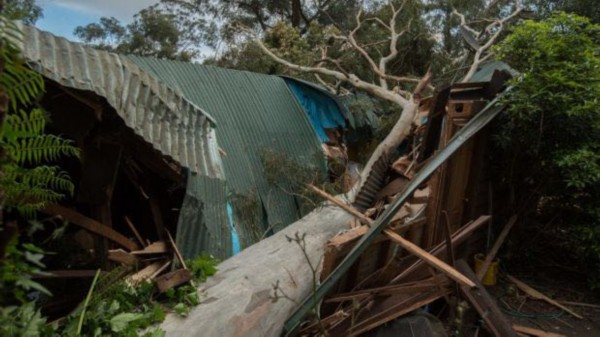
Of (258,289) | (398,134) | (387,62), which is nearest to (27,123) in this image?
(258,289)

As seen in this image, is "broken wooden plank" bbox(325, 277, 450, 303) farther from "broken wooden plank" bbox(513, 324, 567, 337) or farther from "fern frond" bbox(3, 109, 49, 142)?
"fern frond" bbox(3, 109, 49, 142)

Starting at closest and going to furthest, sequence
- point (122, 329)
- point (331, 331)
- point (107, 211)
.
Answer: point (122, 329), point (331, 331), point (107, 211)

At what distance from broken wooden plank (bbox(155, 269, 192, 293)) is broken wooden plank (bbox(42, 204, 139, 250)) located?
2.15ft

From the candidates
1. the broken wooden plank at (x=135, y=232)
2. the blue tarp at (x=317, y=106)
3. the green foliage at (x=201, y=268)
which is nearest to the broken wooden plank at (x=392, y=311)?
the green foliage at (x=201, y=268)

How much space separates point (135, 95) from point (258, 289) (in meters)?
1.79

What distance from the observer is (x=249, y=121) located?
8359 mm

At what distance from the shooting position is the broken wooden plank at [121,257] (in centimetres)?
396

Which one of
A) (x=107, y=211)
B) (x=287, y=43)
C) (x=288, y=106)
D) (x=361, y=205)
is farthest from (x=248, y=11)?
(x=107, y=211)

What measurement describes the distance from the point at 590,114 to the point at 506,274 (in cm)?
232

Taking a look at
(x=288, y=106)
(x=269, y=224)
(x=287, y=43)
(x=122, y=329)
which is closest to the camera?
(x=122, y=329)

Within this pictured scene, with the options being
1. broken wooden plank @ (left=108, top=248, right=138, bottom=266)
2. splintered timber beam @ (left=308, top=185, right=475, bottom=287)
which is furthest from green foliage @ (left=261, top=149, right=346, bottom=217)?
broken wooden plank @ (left=108, top=248, right=138, bottom=266)

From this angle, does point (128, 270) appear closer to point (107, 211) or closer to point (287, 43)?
point (107, 211)

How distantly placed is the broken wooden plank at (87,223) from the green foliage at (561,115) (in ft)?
15.1

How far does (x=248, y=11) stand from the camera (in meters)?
19.7
